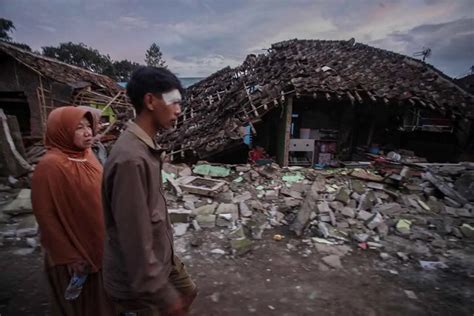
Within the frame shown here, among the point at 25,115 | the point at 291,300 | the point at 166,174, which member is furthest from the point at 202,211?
the point at 25,115

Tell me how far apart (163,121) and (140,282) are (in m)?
0.77

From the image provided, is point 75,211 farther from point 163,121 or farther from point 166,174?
point 166,174

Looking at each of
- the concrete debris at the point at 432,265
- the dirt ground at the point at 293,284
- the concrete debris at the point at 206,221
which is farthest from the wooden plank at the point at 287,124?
the concrete debris at the point at 432,265

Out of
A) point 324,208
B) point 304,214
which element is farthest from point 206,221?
point 324,208

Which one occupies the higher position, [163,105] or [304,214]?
[163,105]

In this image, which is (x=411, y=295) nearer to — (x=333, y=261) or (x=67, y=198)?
(x=333, y=261)

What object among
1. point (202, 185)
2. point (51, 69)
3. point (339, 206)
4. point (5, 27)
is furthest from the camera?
point (5, 27)

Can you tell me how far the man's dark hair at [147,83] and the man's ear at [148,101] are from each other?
0.01m

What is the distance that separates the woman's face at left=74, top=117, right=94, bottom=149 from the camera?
1973 mm

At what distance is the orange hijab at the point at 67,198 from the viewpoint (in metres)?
1.77

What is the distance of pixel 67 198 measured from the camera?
1.85 metres

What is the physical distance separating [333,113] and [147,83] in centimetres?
975

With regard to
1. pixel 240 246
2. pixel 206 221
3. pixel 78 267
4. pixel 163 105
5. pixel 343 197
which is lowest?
pixel 240 246

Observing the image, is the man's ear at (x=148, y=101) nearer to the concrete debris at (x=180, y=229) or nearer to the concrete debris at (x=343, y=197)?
the concrete debris at (x=180, y=229)
